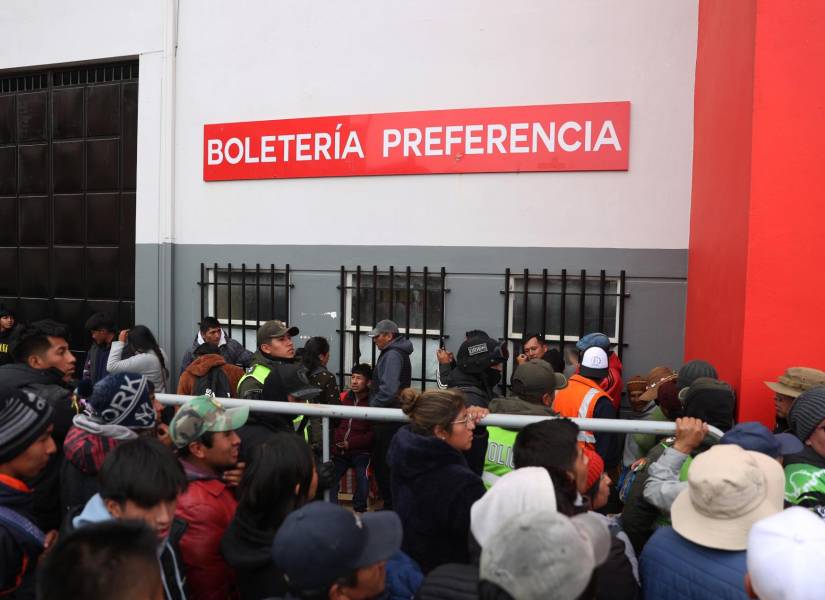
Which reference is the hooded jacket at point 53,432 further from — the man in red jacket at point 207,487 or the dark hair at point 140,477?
the dark hair at point 140,477

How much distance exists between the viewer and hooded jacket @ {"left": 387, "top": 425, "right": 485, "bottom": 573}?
7.61ft

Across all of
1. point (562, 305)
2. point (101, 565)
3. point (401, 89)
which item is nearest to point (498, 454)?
point (101, 565)

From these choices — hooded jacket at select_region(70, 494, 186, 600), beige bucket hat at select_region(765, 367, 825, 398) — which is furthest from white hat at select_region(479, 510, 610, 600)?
beige bucket hat at select_region(765, 367, 825, 398)

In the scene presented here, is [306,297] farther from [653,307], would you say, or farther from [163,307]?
[653,307]

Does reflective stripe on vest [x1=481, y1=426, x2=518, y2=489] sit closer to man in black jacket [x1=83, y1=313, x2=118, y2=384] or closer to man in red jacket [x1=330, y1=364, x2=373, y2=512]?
man in red jacket [x1=330, y1=364, x2=373, y2=512]

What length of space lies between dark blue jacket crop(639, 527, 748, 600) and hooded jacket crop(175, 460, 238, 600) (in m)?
1.43

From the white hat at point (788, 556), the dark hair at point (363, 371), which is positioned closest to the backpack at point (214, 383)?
the dark hair at point (363, 371)

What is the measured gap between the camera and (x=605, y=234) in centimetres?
601

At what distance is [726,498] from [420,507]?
1.05m

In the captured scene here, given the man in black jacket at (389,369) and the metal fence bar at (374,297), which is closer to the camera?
the man in black jacket at (389,369)

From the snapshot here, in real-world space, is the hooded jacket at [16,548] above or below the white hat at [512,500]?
below

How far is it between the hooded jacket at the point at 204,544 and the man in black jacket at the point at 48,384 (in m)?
0.76

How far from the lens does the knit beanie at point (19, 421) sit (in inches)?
84.5

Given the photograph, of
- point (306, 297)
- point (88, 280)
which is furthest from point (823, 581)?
point (88, 280)
